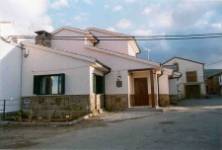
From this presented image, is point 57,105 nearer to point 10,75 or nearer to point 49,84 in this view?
point 49,84

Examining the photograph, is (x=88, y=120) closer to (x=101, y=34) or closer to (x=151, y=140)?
(x=151, y=140)

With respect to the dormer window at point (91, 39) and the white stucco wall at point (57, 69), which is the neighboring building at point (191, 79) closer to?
the dormer window at point (91, 39)

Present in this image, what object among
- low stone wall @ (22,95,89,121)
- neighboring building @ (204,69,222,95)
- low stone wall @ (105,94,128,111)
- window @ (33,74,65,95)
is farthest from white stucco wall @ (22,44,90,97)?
neighboring building @ (204,69,222,95)

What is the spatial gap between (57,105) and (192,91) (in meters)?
35.4

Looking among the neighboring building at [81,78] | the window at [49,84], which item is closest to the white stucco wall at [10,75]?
the neighboring building at [81,78]

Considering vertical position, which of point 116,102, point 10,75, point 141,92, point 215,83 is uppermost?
point 215,83

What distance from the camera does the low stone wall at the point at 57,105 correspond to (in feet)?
63.6

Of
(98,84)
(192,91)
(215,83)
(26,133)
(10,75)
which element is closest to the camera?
(26,133)

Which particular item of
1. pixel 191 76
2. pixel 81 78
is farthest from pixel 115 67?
pixel 191 76

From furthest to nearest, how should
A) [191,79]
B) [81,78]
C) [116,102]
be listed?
[191,79] → [116,102] → [81,78]

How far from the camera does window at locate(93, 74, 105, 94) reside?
2138 cm

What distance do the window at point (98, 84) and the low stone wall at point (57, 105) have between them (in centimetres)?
169

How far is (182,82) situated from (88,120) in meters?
37.2

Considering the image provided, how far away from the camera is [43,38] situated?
25.5 m
